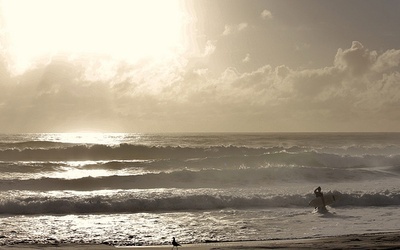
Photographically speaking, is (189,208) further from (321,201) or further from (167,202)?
(321,201)

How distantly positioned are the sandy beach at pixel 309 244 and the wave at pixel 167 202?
7.10 metres

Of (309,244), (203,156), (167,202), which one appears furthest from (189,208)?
(203,156)

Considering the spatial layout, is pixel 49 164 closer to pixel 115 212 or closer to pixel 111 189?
pixel 111 189

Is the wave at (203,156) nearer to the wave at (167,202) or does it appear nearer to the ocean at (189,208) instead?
the ocean at (189,208)

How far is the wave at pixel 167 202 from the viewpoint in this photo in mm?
20609

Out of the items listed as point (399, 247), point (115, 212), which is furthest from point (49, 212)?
point (399, 247)

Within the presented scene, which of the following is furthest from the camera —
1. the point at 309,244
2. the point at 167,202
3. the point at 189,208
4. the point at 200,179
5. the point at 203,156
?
the point at 203,156

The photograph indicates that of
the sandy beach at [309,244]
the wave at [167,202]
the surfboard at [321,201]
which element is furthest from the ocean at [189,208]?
the sandy beach at [309,244]

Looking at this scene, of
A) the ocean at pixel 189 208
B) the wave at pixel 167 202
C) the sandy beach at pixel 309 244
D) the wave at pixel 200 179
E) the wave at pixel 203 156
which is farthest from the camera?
the wave at pixel 203 156

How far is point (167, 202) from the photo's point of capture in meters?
21.7

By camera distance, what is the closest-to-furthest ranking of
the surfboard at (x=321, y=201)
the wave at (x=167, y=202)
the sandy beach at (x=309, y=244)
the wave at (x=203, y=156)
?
the sandy beach at (x=309, y=244)
the surfboard at (x=321, y=201)
the wave at (x=167, y=202)
the wave at (x=203, y=156)

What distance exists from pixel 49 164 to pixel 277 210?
28797 millimetres

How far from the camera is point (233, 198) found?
2216cm

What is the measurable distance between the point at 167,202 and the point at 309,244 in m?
9.78
